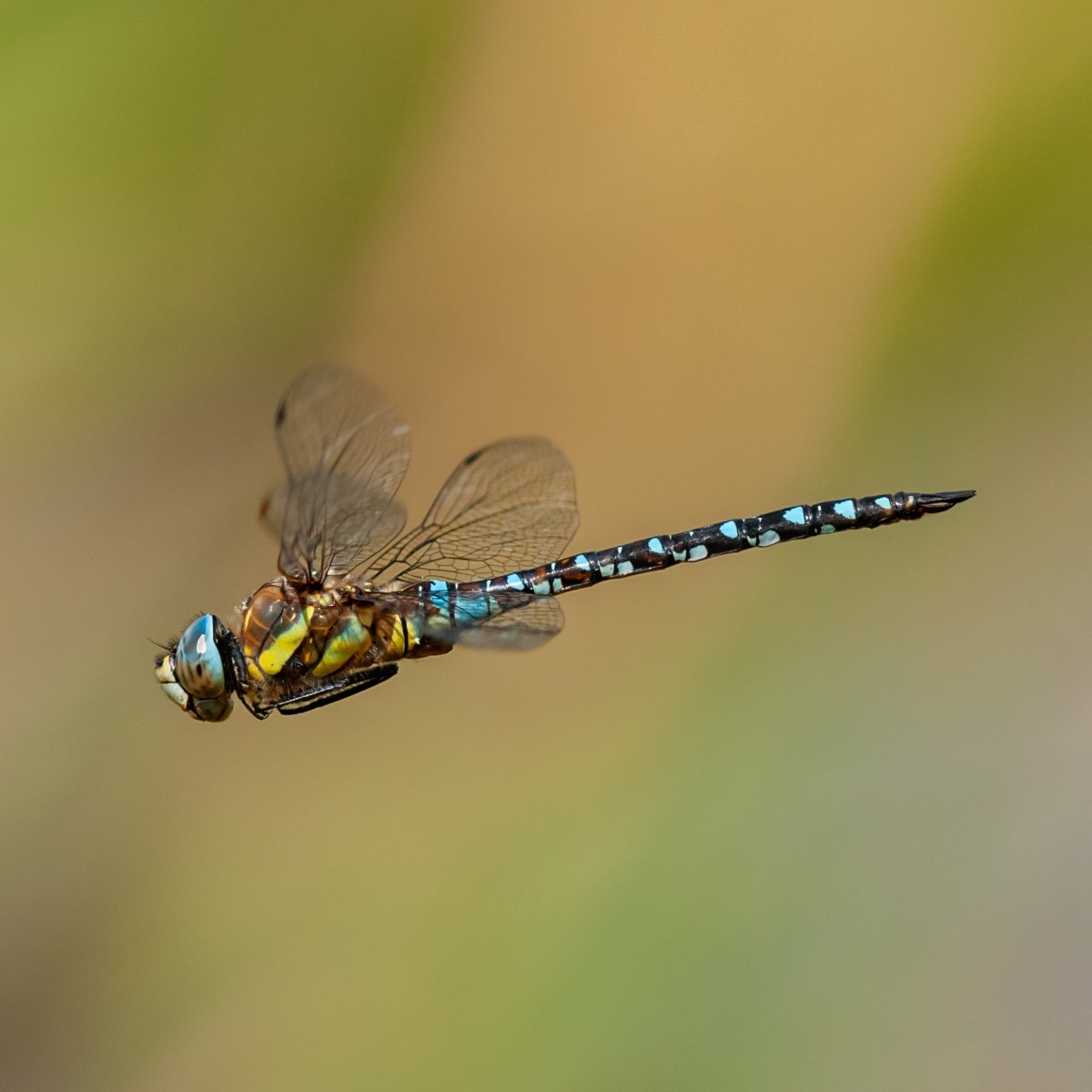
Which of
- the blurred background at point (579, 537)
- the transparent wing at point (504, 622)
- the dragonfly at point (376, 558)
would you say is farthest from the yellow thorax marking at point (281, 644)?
the blurred background at point (579, 537)

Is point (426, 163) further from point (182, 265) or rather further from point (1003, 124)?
point (1003, 124)

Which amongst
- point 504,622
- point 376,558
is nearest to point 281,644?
point 376,558

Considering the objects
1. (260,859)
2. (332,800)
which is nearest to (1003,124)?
(332,800)

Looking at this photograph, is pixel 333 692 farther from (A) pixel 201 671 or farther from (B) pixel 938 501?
(B) pixel 938 501

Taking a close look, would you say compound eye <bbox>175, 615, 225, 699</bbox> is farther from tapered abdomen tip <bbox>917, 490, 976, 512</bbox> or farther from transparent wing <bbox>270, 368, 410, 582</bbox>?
tapered abdomen tip <bbox>917, 490, 976, 512</bbox>

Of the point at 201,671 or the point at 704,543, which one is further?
the point at 704,543

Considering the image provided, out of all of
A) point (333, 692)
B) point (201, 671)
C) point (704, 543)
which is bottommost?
point (201, 671)

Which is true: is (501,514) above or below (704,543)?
below

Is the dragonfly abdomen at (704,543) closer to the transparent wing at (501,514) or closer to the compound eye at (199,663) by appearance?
the transparent wing at (501,514)
